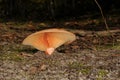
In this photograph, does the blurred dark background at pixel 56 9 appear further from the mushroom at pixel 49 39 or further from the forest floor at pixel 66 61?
the mushroom at pixel 49 39

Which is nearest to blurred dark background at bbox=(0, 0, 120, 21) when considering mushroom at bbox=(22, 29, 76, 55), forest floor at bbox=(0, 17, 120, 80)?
forest floor at bbox=(0, 17, 120, 80)

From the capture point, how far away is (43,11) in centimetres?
1402

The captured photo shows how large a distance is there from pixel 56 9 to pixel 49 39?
11.3 metres

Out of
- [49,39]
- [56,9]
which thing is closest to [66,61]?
[49,39]

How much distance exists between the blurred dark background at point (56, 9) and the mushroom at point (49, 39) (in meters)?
10.2

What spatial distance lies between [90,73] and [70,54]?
3.71ft

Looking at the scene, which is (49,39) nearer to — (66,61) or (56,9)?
(66,61)

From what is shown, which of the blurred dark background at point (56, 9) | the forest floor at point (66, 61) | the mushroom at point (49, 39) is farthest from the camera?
the blurred dark background at point (56, 9)

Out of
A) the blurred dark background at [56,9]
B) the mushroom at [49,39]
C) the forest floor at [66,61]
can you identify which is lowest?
the blurred dark background at [56,9]

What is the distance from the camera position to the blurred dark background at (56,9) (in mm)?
12625

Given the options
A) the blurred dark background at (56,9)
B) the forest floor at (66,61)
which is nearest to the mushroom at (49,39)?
the forest floor at (66,61)

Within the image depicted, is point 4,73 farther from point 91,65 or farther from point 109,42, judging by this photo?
point 109,42

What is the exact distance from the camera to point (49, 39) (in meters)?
1.99

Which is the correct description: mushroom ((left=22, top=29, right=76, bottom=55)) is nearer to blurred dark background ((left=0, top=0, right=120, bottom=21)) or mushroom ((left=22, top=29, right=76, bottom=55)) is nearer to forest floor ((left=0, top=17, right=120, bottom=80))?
forest floor ((left=0, top=17, right=120, bottom=80))
